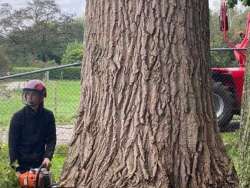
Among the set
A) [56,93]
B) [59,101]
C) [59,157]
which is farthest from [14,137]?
[59,101]

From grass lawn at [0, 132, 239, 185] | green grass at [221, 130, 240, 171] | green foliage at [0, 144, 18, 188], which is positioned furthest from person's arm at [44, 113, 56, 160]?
green grass at [221, 130, 240, 171]

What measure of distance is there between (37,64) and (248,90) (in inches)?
652

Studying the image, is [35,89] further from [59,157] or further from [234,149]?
[59,157]

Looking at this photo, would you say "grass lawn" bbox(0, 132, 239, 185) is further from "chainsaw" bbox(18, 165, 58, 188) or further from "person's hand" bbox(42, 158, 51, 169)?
"person's hand" bbox(42, 158, 51, 169)

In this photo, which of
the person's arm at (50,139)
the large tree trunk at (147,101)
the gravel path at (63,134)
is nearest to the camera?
the large tree trunk at (147,101)

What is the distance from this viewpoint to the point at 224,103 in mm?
12734

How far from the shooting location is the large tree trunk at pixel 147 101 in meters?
4.58

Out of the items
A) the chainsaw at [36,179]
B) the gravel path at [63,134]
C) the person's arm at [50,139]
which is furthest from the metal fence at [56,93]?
the chainsaw at [36,179]

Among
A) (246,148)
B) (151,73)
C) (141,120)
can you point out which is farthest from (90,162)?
(246,148)

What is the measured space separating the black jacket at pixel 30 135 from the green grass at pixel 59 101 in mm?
6247

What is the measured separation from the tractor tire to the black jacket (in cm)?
719

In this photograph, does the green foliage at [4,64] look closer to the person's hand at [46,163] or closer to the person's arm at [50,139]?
the person's arm at [50,139]

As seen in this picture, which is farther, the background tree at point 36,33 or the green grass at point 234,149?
the background tree at point 36,33

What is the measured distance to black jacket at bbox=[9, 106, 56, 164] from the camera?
5.66 m
